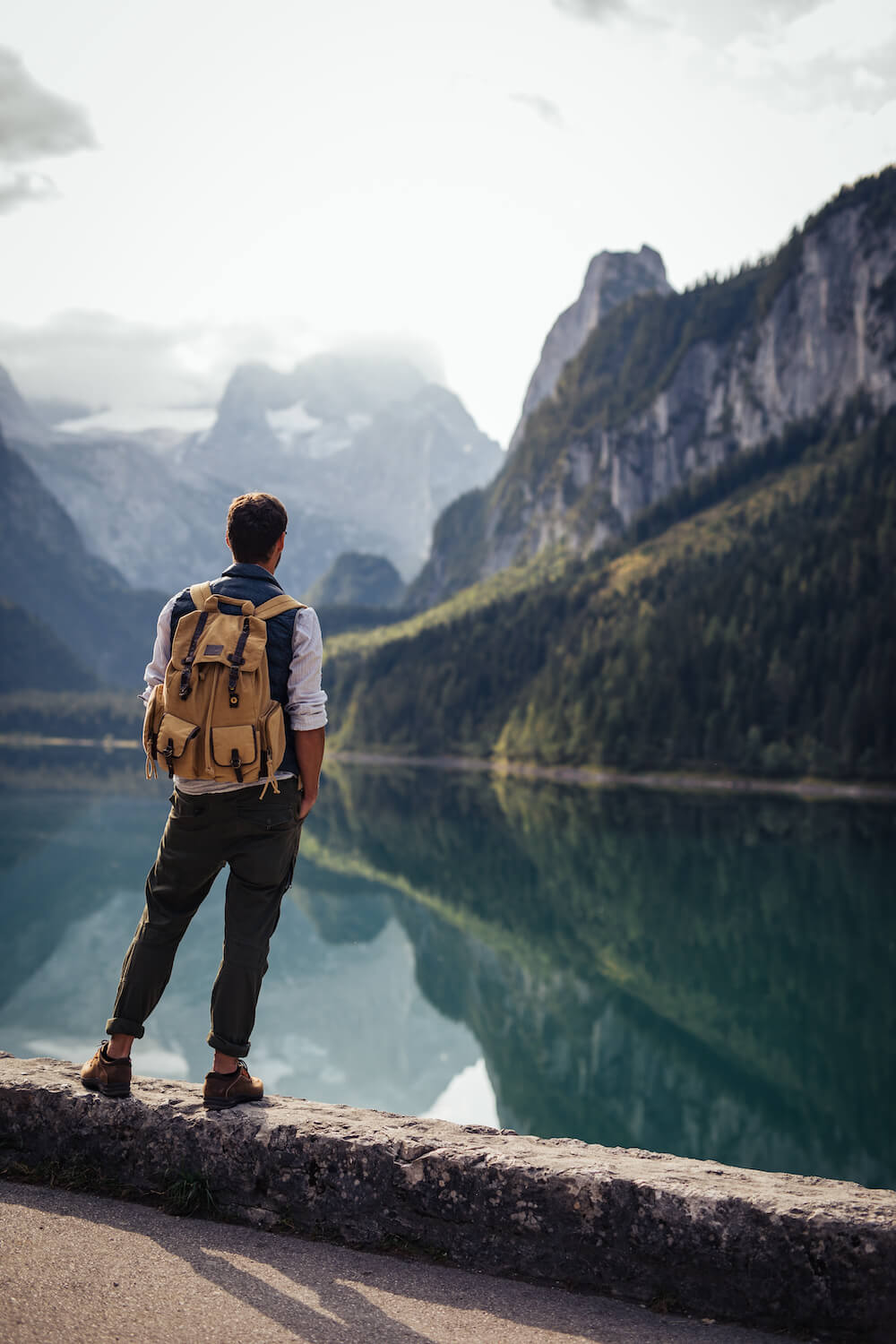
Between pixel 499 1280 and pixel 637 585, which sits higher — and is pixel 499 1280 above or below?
below

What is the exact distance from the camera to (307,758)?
6.68m

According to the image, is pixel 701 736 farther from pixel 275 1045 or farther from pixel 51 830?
pixel 275 1045

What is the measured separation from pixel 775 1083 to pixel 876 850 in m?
35.4

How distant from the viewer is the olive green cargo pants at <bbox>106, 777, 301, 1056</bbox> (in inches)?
255

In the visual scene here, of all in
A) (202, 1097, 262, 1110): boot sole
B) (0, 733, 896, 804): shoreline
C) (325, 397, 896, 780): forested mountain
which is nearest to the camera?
(202, 1097, 262, 1110): boot sole

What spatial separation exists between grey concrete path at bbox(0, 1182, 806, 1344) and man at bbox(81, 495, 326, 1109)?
99cm

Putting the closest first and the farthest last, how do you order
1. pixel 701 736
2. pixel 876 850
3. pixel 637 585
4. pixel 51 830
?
pixel 876 850, pixel 51 830, pixel 701 736, pixel 637 585

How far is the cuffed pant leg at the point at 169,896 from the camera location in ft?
21.3

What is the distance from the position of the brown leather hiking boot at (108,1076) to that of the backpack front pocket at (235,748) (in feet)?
6.22

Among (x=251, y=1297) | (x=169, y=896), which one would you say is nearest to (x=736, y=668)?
(x=169, y=896)

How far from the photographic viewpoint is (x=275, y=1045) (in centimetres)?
2902

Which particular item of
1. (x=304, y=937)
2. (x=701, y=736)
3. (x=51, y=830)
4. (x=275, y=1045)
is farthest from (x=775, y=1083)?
(x=701, y=736)

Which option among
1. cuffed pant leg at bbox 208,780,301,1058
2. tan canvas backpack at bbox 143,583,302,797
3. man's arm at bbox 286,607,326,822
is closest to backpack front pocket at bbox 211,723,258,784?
tan canvas backpack at bbox 143,583,302,797

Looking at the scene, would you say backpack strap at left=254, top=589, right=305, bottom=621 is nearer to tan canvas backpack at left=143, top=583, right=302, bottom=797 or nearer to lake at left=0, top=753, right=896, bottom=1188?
tan canvas backpack at left=143, top=583, right=302, bottom=797
